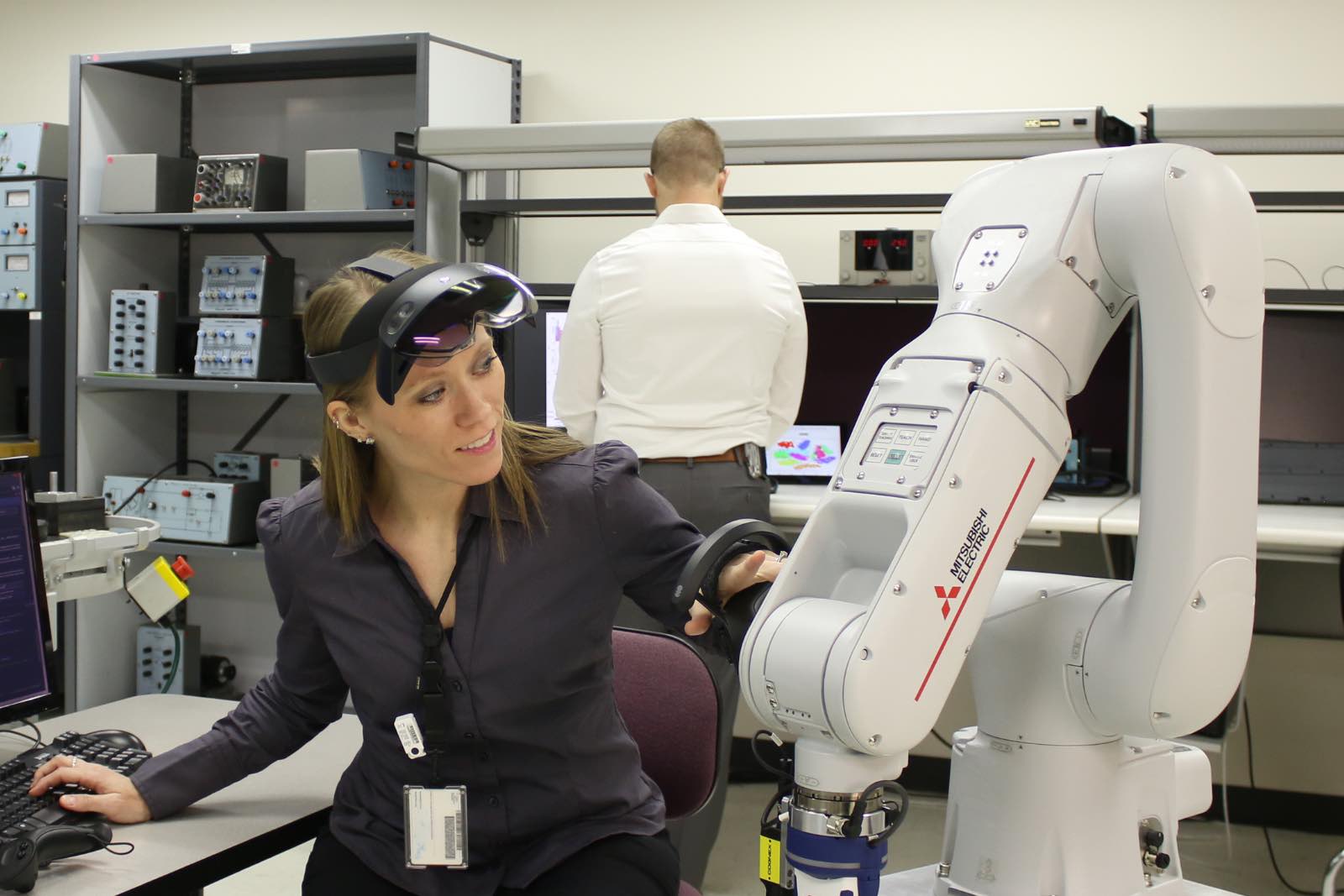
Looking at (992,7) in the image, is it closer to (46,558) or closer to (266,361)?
(266,361)

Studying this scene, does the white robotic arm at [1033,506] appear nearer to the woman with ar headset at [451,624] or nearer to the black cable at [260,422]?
the woman with ar headset at [451,624]

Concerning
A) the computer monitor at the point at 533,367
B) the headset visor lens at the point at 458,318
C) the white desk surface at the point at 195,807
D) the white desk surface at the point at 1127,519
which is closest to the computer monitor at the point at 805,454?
the white desk surface at the point at 1127,519

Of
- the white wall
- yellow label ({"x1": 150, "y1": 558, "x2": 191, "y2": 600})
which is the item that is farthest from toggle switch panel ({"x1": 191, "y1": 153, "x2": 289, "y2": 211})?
yellow label ({"x1": 150, "y1": 558, "x2": 191, "y2": 600})

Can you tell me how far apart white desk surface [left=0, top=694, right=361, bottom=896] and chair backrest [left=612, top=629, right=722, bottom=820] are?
0.35 meters

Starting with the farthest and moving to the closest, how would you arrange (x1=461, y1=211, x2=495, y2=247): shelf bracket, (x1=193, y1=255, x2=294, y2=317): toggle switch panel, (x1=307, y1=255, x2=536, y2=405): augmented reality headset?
(x1=193, y1=255, x2=294, y2=317): toggle switch panel < (x1=461, y1=211, x2=495, y2=247): shelf bracket < (x1=307, y1=255, x2=536, y2=405): augmented reality headset

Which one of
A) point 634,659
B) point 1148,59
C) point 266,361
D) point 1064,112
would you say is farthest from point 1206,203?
point 266,361

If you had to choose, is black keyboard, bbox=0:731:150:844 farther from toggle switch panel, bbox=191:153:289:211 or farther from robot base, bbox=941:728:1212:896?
toggle switch panel, bbox=191:153:289:211

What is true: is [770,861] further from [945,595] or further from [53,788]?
[53,788]

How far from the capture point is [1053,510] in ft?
9.45

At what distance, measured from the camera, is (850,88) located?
143 inches

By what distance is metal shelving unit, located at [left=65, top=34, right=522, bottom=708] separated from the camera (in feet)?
11.8

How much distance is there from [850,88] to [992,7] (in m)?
0.43

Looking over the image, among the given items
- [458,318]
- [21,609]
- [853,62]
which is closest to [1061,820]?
[458,318]

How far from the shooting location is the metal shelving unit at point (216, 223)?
3.58 m
